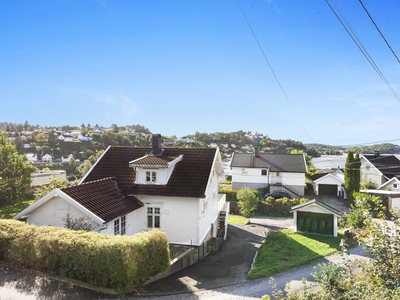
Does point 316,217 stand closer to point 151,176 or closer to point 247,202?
point 247,202

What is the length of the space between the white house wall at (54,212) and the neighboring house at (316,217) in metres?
15.8

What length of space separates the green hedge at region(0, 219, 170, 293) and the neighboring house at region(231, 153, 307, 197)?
31.4 metres

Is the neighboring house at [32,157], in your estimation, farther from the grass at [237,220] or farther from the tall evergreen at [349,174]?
the tall evergreen at [349,174]

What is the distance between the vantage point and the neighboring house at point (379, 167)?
121ft

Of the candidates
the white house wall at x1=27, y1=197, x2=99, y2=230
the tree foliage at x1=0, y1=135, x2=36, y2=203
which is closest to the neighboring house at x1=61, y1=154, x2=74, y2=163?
the tree foliage at x1=0, y1=135, x2=36, y2=203

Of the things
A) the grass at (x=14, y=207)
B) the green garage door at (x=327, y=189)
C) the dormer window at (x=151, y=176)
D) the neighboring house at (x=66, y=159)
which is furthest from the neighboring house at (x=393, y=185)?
the neighboring house at (x=66, y=159)

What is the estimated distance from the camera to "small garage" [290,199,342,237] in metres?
19.3

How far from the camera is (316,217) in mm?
19734

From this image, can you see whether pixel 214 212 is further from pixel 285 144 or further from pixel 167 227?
pixel 285 144

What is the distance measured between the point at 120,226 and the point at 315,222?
1503cm

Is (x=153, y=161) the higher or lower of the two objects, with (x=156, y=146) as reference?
lower

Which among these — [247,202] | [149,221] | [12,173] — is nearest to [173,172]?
[149,221]

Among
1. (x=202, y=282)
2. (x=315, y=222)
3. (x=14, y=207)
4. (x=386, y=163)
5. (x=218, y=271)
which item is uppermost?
(x=386, y=163)

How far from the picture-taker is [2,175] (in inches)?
1031
